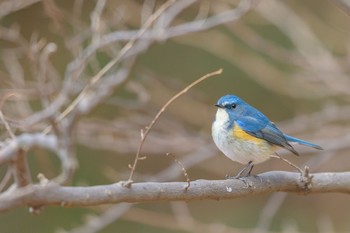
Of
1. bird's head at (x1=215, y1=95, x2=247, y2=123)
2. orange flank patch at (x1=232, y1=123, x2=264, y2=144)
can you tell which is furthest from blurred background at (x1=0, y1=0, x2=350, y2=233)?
orange flank patch at (x1=232, y1=123, x2=264, y2=144)

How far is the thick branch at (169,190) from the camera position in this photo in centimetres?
→ 238

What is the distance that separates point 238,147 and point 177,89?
1703 millimetres

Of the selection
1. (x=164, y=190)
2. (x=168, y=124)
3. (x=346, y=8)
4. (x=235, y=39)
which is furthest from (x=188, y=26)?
(x=235, y=39)

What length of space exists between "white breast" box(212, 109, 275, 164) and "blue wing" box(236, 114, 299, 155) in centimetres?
4

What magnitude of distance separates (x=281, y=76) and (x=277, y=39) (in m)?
1.45

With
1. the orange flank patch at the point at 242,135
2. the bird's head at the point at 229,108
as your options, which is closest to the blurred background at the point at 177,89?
the bird's head at the point at 229,108

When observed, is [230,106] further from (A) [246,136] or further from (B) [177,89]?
(B) [177,89]

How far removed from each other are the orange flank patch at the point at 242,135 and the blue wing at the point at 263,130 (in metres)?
0.02

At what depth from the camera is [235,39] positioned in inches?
309

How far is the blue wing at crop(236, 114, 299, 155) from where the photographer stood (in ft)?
12.2

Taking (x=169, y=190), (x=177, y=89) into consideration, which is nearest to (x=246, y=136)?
(x=169, y=190)

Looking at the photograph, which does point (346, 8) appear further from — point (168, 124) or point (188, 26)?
point (168, 124)

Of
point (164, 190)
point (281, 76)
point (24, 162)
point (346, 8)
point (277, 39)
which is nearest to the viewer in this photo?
point (24, 162)

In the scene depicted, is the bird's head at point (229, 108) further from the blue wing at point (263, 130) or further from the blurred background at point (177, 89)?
the blurred background at point (177, 89)
